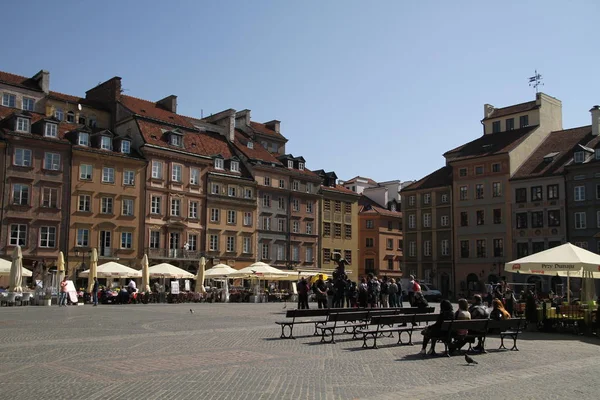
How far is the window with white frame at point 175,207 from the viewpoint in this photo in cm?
5497

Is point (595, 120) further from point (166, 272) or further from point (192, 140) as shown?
point (166, 272)

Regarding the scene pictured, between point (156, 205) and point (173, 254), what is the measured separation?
418 centimetres

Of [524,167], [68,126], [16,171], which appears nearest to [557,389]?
[16,171]

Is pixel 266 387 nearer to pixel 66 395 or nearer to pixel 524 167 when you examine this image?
pixel 66 395

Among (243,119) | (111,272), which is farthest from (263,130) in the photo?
(111,272)

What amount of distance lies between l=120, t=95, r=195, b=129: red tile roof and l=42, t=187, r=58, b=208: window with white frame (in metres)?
10.7

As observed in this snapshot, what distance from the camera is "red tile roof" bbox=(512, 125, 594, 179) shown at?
56.5 m

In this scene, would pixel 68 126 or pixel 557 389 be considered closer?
pixel 557 389

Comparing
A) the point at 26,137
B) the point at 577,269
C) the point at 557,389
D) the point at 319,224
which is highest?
the point at 26,137

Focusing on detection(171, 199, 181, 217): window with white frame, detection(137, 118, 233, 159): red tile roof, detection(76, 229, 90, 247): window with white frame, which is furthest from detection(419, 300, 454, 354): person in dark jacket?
detection(137, 118, 233, 159): red tile roof

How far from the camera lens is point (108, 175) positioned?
51.1 m

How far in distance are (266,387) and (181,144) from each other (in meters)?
48.0

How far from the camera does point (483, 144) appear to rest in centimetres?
6322

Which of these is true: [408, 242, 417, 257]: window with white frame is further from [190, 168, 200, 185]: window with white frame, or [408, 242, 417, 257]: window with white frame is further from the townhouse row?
[190, 168, 200, 185]: window with white frame
